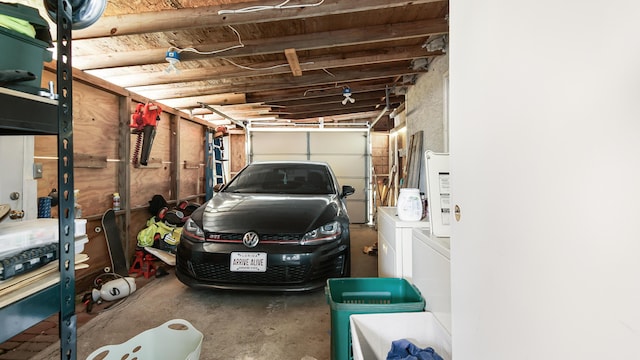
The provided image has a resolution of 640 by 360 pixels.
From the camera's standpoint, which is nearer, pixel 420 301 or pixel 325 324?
pixel 420 301

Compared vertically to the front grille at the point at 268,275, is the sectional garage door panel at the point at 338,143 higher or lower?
higher

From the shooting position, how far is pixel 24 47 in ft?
2.17

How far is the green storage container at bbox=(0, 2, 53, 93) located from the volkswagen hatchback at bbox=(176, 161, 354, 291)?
1.76m

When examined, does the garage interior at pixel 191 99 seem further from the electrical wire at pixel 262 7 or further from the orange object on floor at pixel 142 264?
the orange object on floor at pixel 142 264

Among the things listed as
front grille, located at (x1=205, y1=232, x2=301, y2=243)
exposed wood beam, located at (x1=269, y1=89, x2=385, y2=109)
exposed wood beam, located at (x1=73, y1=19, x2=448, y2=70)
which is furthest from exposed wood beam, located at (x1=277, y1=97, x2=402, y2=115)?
front grille, located at (x1=205, y1=232, x2=301, y2=243)

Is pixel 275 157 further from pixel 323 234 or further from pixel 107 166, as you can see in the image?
pixel 323 234

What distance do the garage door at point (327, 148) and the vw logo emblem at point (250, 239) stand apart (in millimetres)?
4390

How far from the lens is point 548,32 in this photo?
0.40 meters

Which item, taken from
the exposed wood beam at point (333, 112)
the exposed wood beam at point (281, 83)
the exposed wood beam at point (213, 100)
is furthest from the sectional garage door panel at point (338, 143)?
the exposed wood beam at point (281, 83)

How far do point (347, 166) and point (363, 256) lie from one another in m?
2.96

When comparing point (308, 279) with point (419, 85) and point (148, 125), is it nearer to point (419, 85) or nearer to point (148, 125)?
point (148, 125)

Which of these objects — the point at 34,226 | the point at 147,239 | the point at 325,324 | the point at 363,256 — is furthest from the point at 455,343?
the point at 147,239

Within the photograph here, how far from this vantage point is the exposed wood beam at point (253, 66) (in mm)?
3189

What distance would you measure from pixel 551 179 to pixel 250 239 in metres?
2.13
